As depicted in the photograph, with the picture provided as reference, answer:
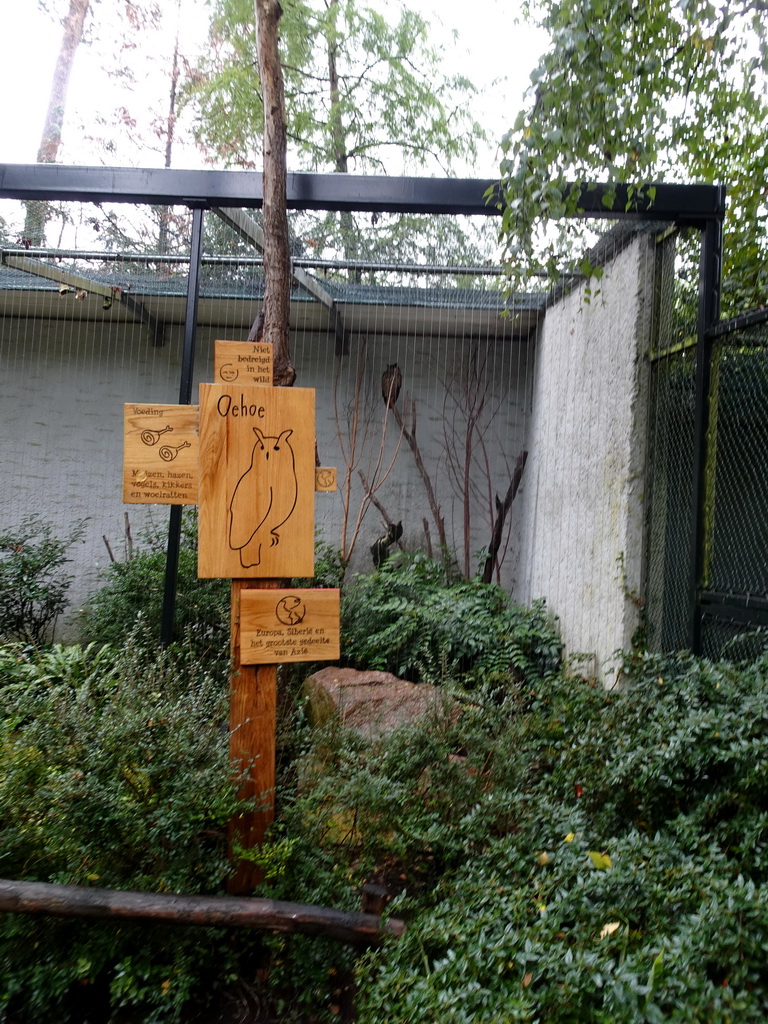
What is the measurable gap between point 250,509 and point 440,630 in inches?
106

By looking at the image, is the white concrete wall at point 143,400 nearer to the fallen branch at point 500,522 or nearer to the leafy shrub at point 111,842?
the fallen branch at point 500,522

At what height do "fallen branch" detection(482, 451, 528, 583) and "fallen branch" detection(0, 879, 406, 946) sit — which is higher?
"fallen branch" detection(482, 451, 528, 583)

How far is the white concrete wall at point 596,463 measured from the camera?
4.40 m

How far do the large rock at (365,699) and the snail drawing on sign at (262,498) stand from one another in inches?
49.7

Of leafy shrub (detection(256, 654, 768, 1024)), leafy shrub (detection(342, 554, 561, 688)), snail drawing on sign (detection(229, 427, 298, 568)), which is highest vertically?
snail drawing on sign (detection(229, 427, 298, 568))

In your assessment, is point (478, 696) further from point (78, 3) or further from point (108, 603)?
point (78, 3)

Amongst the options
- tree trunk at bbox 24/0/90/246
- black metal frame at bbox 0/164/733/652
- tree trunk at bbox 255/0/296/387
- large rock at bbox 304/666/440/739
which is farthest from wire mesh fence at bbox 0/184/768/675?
tree trunk at bbox 24/0/90/246

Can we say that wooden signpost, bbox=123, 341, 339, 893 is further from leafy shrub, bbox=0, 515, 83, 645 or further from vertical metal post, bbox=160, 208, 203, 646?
leafy shrub, bbox=0, 515, 83, 645

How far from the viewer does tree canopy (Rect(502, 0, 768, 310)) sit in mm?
3504

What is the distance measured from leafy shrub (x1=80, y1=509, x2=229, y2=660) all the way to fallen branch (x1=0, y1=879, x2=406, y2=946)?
279cm

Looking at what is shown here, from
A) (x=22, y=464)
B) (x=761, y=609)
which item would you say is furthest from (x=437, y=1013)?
(x=22, y=464)

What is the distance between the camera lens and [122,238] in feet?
20.1

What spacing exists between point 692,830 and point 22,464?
724cm

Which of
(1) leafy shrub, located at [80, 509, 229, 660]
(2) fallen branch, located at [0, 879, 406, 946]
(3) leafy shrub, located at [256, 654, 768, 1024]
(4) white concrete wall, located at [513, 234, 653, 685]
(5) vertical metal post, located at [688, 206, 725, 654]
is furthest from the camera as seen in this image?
(1) leafy shrub, located at [80, 509, 229, 660]
